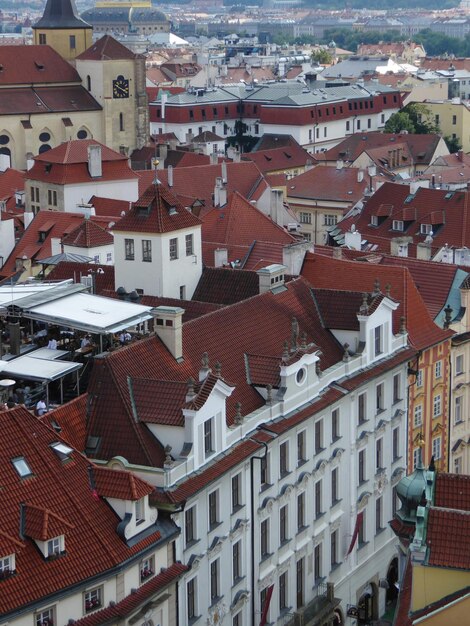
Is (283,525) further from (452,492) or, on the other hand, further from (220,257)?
(220,257)

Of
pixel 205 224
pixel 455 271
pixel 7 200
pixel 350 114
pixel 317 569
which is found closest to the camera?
pixel 317 569

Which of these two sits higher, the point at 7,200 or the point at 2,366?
the point at 2,366

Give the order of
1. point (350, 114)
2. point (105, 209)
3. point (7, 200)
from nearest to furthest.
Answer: point (105, 209), point (7, 200), point (350, 114)

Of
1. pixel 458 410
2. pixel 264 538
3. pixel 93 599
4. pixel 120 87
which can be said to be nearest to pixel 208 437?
pixel 264 538

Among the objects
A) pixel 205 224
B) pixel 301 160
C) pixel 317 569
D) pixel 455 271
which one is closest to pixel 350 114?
pixel 301 160

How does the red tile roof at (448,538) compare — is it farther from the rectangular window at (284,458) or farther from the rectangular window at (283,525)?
the rectangular window at (283,525)

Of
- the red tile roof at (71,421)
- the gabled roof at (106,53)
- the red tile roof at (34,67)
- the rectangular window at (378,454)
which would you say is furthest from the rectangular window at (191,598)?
the gabled roof at (106,53)

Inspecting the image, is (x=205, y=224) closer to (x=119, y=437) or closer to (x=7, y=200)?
(x=7, y=200)

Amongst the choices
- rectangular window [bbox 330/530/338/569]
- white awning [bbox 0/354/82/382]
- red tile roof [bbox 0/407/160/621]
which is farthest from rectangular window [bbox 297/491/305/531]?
red tile roof [bbox 0/407/160/621]
